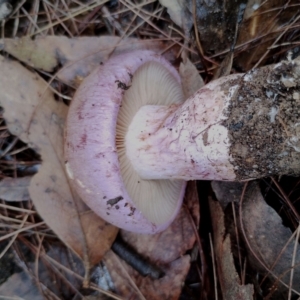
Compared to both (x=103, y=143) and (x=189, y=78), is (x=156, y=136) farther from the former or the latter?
(x=189, y=78)

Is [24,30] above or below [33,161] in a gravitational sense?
above

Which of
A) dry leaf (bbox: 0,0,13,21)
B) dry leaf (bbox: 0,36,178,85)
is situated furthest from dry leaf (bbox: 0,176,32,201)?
dry leaf (bbox: 0,0,13,21)

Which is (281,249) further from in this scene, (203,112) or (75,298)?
(75,298)

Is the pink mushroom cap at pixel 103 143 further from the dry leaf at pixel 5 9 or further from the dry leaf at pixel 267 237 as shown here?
the dry leaf at pixel 5 9

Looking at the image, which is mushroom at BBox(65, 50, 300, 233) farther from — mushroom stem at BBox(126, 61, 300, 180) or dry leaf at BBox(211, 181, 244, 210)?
dry leaf at BBox(211, 181, 244, 210)

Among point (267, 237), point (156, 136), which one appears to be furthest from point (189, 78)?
point (267, 237)

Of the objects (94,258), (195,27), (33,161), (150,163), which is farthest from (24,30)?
(94,258)
